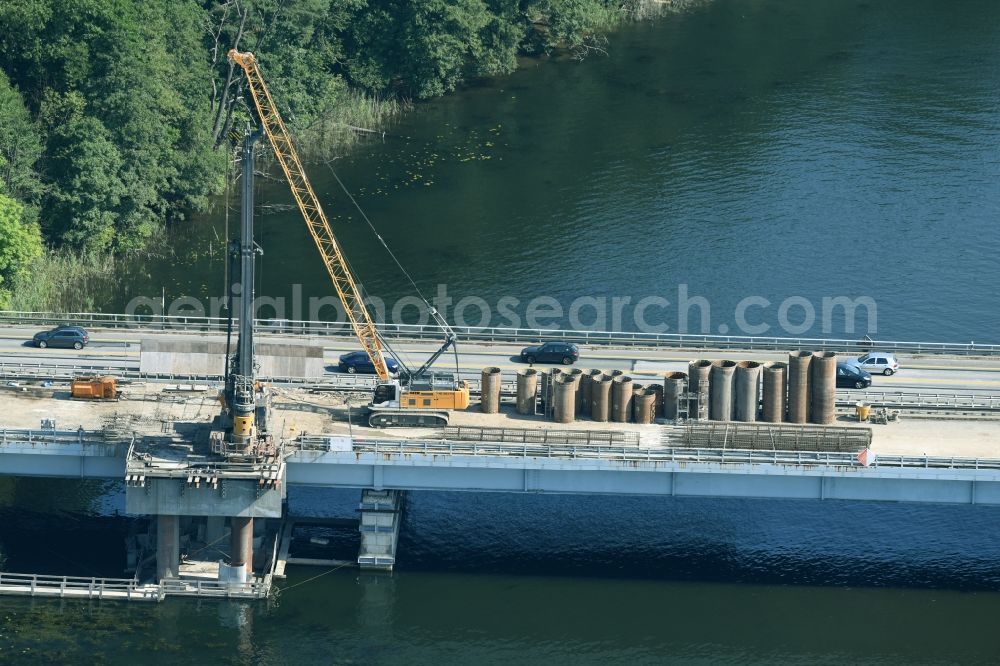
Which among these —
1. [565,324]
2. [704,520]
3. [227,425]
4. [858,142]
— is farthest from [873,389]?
[858,142]

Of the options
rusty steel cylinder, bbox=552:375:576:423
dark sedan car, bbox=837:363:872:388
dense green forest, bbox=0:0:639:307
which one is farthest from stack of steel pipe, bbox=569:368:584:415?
dense green forest, bbox=0:0:639:307

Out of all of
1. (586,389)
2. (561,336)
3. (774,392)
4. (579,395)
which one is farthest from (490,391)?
(561,336)

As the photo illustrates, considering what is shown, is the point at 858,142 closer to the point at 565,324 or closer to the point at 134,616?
the point at 565,324

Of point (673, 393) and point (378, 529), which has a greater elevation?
point (673, 393)

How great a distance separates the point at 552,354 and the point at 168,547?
95.5ft

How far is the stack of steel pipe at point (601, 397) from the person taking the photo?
10362 centimetres

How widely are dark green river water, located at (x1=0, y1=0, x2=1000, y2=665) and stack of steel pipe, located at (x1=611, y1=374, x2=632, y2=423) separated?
20.8ft

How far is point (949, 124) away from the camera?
16675 centimetres

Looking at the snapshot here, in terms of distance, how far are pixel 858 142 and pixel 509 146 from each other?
29.4 metres

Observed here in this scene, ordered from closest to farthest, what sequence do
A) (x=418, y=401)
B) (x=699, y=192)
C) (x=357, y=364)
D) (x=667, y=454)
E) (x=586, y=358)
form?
(x=667, y=454) < (x=418, y=401) < (x=357, y=364) < (x=586, y=358) < (x=699, y=192)

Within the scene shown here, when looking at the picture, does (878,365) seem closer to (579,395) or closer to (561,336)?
(579,395)

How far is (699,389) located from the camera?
10362 centimetres

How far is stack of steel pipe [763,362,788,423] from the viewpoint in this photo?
103m

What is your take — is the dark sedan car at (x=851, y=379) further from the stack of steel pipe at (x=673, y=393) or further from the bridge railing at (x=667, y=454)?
the bridge railing at (x=667, y=454)
